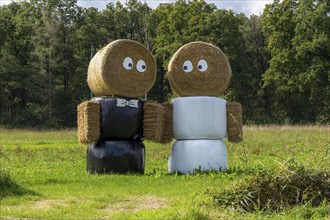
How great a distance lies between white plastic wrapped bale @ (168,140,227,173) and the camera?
12.2m

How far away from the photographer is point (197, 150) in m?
12.2

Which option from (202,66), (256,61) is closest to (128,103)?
(202,66)

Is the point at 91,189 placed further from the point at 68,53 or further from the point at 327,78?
the point at 68,53

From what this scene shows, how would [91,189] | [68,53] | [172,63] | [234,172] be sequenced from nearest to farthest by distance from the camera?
[91,189] < [234,172] < [172,63] < [68,53]

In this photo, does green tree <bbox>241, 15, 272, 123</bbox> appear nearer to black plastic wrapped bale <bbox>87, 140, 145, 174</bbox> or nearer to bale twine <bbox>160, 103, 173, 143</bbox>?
bale twine <bbox>160, 103, 173, 143</bbox>

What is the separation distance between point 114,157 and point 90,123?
930 millimetres

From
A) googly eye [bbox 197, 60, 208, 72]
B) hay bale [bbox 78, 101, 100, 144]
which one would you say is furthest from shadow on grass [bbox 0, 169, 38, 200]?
googly eye [bbox 197, 60, 208, 72]

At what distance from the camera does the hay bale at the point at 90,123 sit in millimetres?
11570

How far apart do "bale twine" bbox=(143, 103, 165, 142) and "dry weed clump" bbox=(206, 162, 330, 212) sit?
166 inches

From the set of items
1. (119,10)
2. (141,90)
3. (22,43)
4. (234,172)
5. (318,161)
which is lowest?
(234,172)

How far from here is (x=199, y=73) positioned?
41.1 feet

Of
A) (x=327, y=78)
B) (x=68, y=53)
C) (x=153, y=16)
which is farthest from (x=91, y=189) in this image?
(x=153, y=16)

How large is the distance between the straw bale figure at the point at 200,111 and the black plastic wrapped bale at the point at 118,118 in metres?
1.13

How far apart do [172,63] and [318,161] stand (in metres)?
5.10
